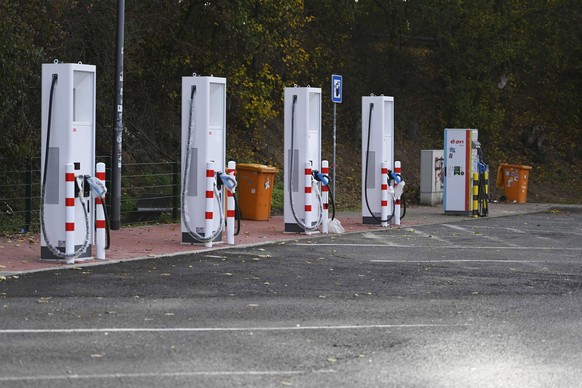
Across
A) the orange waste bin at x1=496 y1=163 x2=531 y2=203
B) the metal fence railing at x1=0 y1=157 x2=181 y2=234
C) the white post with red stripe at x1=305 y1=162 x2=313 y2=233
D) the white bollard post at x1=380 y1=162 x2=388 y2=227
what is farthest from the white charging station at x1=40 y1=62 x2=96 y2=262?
the orange waste bin at x1=496 y1=163 x2=531 y2=203

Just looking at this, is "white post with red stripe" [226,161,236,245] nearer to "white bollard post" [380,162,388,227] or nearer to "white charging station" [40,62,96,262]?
"white charging station" [40,62,96,262]

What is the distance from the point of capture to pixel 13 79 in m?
19.3

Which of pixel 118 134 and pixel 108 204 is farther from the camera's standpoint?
pixel 108 204

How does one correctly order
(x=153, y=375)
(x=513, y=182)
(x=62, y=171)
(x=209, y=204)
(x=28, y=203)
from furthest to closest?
1. (x=513, y=182)
2. (x=28, y=203)
3. (x=209, y=204)
4. (x=62, y=171)
5. (x=153, y=375)

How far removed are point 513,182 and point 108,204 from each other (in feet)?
47.6

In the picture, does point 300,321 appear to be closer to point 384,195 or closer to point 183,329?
point 183,329

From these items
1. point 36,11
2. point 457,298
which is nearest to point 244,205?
point 36,11

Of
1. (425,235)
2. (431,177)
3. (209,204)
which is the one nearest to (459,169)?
(431,177)

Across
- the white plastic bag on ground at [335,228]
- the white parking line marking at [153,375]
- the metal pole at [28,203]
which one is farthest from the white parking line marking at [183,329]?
the white plastic bag on ground at [335,228]

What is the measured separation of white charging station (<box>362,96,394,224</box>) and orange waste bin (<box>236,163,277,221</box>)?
198 cm

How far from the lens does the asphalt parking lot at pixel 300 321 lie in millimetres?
8125

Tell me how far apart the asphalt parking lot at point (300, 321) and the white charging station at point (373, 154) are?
5.18 metres

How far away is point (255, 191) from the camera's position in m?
22.9

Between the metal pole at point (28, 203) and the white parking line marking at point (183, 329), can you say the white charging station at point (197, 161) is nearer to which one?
the metal pole at point (28, 203)
